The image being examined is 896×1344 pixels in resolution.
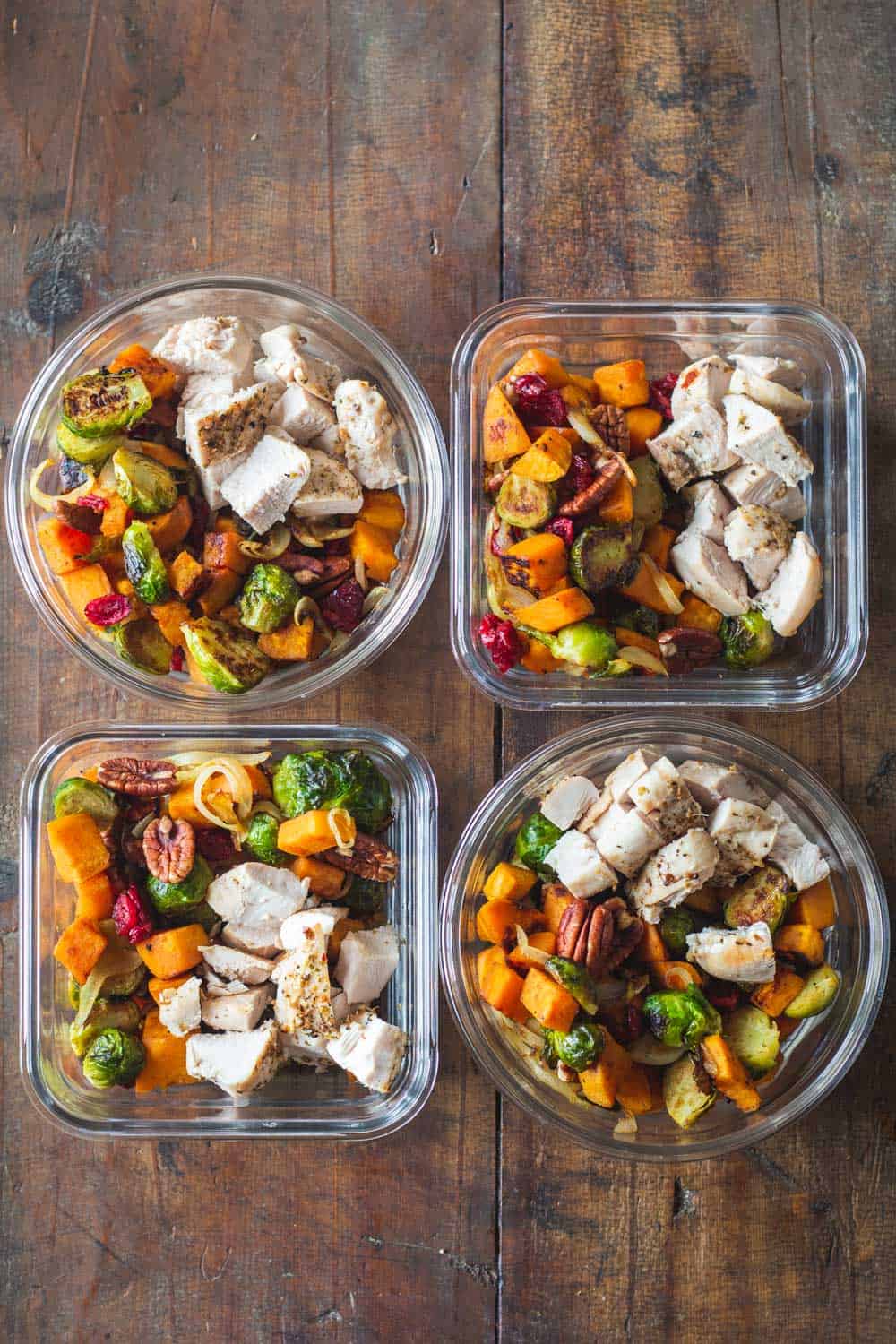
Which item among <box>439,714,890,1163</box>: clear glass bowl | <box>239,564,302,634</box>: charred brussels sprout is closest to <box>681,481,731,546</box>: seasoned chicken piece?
<box>439,714,890,1163</box>: clear glass bowl

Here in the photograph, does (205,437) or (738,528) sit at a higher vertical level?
(205,437)

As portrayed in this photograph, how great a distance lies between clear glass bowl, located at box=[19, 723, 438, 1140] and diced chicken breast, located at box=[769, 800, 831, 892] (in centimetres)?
57

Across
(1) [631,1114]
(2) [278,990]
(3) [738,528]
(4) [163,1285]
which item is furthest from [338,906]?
(3) [738,528]

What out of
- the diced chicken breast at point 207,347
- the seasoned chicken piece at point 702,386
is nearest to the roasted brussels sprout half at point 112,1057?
the diced chicken breast at point 207,347

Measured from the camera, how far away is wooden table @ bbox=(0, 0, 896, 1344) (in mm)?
1852

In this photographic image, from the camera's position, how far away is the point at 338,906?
1781 mm

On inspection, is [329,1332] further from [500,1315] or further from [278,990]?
[278,990]

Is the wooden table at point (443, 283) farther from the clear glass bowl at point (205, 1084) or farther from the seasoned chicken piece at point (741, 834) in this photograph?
the seasoned chicken piece at point (741, 834)

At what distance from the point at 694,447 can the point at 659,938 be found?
79 centimetres

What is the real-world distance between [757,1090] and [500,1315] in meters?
0.60

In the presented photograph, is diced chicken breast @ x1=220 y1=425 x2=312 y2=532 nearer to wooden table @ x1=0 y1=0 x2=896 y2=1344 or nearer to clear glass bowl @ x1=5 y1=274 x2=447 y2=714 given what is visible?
clear glass bowl @ x1=5 y1=274 x2=447 y2=714

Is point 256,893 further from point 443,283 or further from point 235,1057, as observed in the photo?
point 443,283

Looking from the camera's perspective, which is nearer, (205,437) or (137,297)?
(205,437)

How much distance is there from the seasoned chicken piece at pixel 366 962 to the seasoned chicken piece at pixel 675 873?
1.39ft
